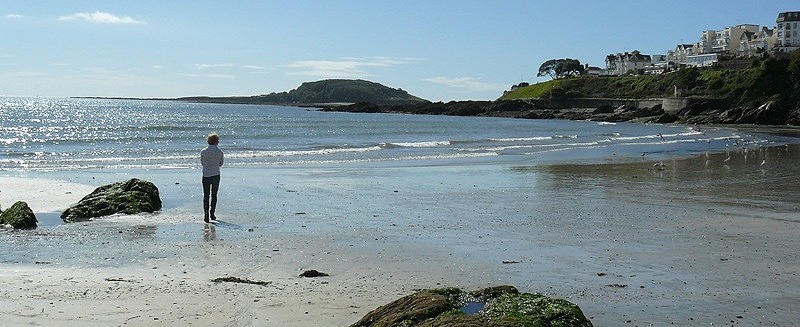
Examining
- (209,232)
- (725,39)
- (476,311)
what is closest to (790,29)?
(725,39)

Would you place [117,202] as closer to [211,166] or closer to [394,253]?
[211,166]

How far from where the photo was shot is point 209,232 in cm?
1188

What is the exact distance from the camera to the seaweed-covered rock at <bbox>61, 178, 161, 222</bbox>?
13312 millimetres

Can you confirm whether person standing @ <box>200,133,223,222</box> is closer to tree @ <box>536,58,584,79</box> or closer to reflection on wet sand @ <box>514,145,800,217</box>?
reflection on wet sand @ <box>514,145,800,217</box>

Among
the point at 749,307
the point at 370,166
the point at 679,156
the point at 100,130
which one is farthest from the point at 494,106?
the point at 749,307

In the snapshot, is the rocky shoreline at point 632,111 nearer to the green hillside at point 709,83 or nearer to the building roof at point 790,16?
the green hillside at point 709,83

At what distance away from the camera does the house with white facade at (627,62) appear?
170875 millimetres

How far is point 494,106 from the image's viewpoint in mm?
127625

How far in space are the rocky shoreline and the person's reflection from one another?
Answer: 7248 cm

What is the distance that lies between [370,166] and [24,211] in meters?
15.9

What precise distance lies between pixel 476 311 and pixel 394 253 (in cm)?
486

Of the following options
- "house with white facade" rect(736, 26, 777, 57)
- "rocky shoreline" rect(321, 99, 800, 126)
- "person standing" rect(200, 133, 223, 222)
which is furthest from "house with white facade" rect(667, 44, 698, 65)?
"person standing" rect(200, 133, 223, 222)

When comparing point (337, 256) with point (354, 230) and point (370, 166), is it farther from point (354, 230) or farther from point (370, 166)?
point (370, 166)

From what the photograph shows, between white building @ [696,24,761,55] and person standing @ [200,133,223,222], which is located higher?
white building @ [696,24,761,55]
